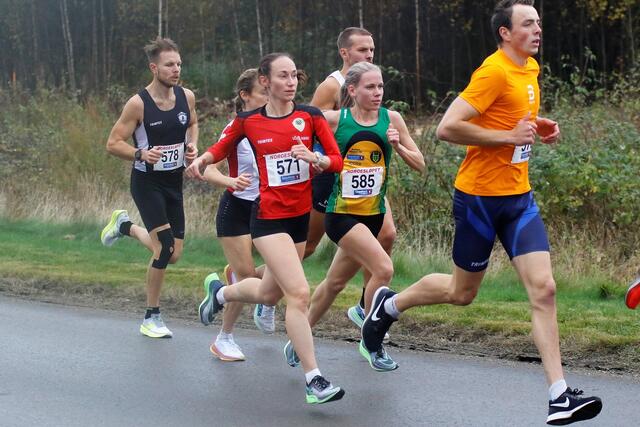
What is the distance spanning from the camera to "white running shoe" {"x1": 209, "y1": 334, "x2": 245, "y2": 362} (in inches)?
315

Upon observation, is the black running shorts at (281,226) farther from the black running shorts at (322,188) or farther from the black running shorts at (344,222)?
the black running shorts at (322,188)

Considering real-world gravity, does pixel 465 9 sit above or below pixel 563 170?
above

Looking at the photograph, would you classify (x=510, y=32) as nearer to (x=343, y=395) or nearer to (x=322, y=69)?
(x=343, y=395)

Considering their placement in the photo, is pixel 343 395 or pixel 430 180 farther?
pixel 430 180

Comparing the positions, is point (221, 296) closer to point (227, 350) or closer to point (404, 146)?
point (227, 350)

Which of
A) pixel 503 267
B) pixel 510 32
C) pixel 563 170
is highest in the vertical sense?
pixel 510 32

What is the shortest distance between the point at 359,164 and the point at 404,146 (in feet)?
1.18

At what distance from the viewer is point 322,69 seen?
33094 millimetres

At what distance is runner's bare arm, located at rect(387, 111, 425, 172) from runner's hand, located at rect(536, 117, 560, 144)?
1071 millimetres

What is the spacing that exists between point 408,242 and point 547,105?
425cm

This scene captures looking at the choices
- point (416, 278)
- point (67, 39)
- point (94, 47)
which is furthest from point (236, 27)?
point (416, 278)

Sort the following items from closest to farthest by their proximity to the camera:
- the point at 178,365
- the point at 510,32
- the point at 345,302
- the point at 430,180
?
1. the point at 510,32
2. the point at 178,365
3. the point at 345,302
4. the point at 430,180

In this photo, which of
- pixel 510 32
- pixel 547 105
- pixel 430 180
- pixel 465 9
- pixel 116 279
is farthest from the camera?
pixel 465 9

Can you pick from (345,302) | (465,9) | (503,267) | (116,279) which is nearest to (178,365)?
(345,302)
